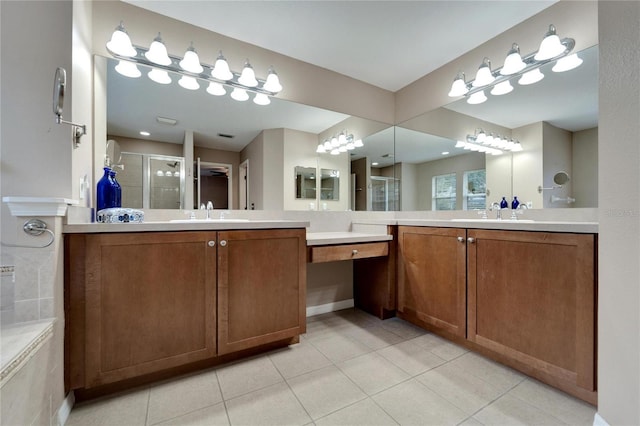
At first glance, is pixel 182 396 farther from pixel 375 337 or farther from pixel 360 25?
pixel 360 25

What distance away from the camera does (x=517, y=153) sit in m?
1.96

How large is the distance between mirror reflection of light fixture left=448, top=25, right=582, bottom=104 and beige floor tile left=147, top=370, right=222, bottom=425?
2.75m

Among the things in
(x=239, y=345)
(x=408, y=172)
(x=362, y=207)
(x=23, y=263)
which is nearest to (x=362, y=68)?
(x=408, y=172)

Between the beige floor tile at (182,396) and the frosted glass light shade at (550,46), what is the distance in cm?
283

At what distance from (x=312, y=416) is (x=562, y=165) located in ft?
7.02

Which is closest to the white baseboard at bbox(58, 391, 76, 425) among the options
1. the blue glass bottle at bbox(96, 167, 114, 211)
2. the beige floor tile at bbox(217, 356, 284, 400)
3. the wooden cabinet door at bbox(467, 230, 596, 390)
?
the beige floor tile at bbox(217, 356, 284, 400)

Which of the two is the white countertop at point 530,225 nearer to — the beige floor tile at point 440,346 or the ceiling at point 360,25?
the beige floor tile at point 440,346

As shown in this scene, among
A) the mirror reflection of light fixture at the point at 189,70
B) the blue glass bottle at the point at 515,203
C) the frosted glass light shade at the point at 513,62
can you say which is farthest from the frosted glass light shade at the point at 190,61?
the blue glass bottle at the point at 515,203

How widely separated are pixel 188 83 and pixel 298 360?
6.80ft

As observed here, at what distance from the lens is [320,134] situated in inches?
95.8

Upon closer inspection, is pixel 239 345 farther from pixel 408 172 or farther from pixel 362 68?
pixel 362 68

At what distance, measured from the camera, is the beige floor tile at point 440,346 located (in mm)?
1726

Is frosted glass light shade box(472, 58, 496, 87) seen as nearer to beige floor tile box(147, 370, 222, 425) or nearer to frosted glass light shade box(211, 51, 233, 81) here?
frosted glass light shade box(211, 51, 233, 81)

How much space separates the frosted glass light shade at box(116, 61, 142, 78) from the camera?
1645mm
